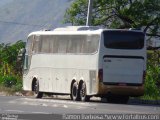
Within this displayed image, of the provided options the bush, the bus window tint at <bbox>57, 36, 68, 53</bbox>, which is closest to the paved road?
the bus window tint at <bbox>57, 36, 68, 53</bbox>

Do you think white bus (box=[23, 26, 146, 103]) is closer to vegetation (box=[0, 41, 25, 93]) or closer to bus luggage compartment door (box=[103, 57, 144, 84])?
bus luggage compartment door (box=[103, 57, 144, 84])

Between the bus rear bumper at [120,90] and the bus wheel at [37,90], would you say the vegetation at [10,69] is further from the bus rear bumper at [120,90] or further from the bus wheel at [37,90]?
the bus rear bumper at [120,90]

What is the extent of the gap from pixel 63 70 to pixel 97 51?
3842mm

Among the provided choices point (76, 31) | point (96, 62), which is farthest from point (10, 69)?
point (96, 62)

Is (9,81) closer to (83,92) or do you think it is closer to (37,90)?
(37,90)

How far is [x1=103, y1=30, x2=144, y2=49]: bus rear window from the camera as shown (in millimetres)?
33781

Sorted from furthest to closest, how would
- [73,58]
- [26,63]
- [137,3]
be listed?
1. [137,3]
2. [26,63]
3. [73,58]

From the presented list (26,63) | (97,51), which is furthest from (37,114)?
(26,63)

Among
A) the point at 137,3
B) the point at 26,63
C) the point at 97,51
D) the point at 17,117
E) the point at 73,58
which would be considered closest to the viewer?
the point at 17,117

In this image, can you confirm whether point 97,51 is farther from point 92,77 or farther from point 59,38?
point 59,38

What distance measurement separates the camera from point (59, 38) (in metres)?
37.1

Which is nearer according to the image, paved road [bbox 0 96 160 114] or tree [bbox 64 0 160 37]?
paved road [bbox 0 96 160 114]

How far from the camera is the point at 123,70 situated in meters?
33.8

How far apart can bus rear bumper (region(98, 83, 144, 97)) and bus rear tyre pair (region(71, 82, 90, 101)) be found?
1.36 m
